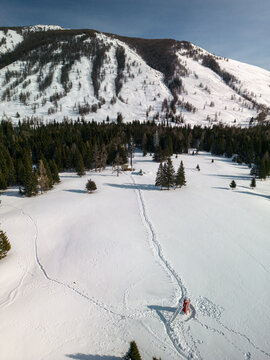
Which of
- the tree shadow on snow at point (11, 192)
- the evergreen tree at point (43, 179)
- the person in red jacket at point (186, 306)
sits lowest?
the tree shadow on snow at point (11, 192)

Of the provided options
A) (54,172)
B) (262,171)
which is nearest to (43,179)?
(54,172)

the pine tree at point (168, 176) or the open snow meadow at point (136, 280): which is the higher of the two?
the pine tree at point (168, 176)

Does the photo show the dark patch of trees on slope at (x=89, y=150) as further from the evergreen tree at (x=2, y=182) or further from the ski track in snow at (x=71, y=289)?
the ski track in snow at (x=71, y=289)

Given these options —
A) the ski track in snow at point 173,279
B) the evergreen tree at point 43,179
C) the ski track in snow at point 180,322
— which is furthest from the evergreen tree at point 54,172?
the ski track in snow at point 180,322

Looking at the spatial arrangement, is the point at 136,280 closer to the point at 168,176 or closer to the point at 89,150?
the point at 168,176

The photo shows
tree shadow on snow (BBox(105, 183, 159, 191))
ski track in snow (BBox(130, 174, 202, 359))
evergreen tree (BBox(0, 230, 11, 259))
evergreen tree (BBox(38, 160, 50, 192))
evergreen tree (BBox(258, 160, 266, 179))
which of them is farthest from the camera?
evergreen tree (BBox(258, 160, 266, 179))

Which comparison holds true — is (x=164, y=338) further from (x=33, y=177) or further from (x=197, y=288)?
(x=33, y=177)

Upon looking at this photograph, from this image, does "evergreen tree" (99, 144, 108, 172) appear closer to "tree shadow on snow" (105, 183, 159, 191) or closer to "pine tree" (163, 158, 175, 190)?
"tree shadow on snow" (105, 183, 159, 191)

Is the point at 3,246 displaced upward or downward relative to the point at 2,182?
downward

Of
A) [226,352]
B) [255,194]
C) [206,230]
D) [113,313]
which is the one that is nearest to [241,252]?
[206,230]

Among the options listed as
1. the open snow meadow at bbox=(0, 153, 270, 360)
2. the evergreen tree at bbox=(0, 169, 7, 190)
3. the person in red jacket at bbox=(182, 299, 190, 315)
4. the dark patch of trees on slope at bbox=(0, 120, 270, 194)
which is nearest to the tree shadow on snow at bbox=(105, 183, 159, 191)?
the open snow meadow at bbox=(0, 153, 270, 360)
